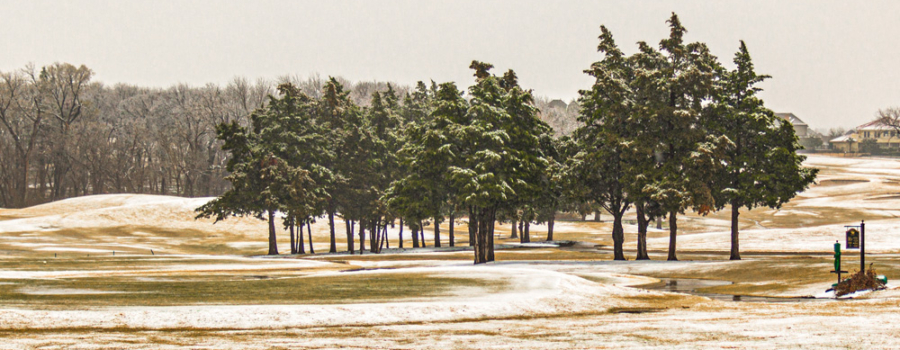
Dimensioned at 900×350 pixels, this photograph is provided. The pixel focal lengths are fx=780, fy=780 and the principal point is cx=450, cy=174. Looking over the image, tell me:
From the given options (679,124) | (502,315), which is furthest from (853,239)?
(679,124)

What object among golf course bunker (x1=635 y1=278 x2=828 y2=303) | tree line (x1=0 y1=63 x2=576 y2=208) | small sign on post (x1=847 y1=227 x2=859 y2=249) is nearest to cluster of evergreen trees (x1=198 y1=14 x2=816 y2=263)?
golf course bunker (x1=635 y1=278 x2=828 y2=303)

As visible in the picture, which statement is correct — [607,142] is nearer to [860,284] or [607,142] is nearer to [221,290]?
[860,284]

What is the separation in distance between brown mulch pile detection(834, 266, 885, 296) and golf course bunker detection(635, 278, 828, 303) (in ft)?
4.06

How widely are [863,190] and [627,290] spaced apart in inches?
5342

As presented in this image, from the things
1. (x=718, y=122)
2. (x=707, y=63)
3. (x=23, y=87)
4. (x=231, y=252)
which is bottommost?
(x=231, y=252)

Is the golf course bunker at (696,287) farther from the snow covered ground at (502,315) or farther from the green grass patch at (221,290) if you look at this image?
the green grass patch at (221,290)

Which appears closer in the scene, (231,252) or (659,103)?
(659,103)

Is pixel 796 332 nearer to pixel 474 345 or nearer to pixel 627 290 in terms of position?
pixel 474 345

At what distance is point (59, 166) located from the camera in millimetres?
143250

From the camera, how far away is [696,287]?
3812cm

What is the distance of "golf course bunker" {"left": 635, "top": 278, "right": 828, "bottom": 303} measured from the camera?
100 ft

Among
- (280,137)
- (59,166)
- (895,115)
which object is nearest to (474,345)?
(280,137)

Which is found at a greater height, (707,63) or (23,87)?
(23,87)

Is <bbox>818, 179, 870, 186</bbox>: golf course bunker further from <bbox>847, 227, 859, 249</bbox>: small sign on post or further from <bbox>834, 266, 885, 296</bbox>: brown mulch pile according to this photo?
<bbox>834, 266, 885, 296</bbox>: brown mulch pile
